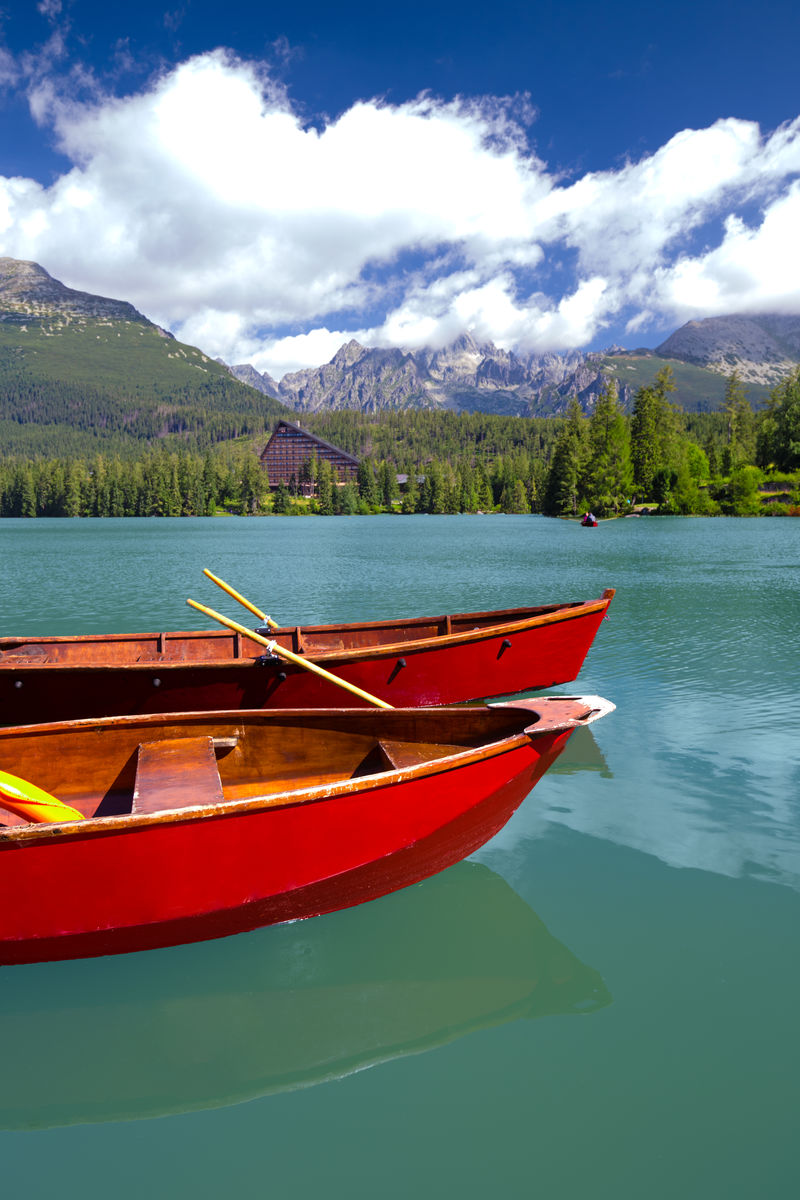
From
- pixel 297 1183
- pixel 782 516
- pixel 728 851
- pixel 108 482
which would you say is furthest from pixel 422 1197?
pixel 108 482

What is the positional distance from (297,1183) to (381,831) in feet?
8.03

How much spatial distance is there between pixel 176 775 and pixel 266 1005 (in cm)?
220

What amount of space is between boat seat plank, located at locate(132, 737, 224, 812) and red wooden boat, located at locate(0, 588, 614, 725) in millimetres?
3840

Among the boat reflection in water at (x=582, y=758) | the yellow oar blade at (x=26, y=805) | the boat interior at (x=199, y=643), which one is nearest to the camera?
the yellow oar blade at (x=26, y=805)

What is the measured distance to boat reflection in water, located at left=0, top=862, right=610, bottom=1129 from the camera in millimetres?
4613

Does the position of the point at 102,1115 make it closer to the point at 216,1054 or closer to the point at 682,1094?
the point at 216,1054

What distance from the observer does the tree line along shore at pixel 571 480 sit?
4067 inches

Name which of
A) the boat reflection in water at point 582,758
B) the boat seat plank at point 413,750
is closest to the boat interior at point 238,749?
the boat seat plank at point 413,750

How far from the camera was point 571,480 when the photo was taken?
11106 cm

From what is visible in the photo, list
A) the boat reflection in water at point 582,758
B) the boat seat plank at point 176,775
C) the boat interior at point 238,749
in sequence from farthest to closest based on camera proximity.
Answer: the boat reflection in water at point 582,758 < the boat interior at point 238,749 < the boat seat plank at point 176,775

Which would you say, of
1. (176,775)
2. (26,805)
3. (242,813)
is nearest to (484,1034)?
(242,813)

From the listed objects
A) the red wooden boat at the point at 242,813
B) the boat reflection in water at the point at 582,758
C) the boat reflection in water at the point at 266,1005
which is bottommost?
the boat reflection in water at the point at 266,1005

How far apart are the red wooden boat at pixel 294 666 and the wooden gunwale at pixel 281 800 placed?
4267 millimetres

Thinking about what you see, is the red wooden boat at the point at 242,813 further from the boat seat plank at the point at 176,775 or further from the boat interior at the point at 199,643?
the boat interior at the point at 199,643
